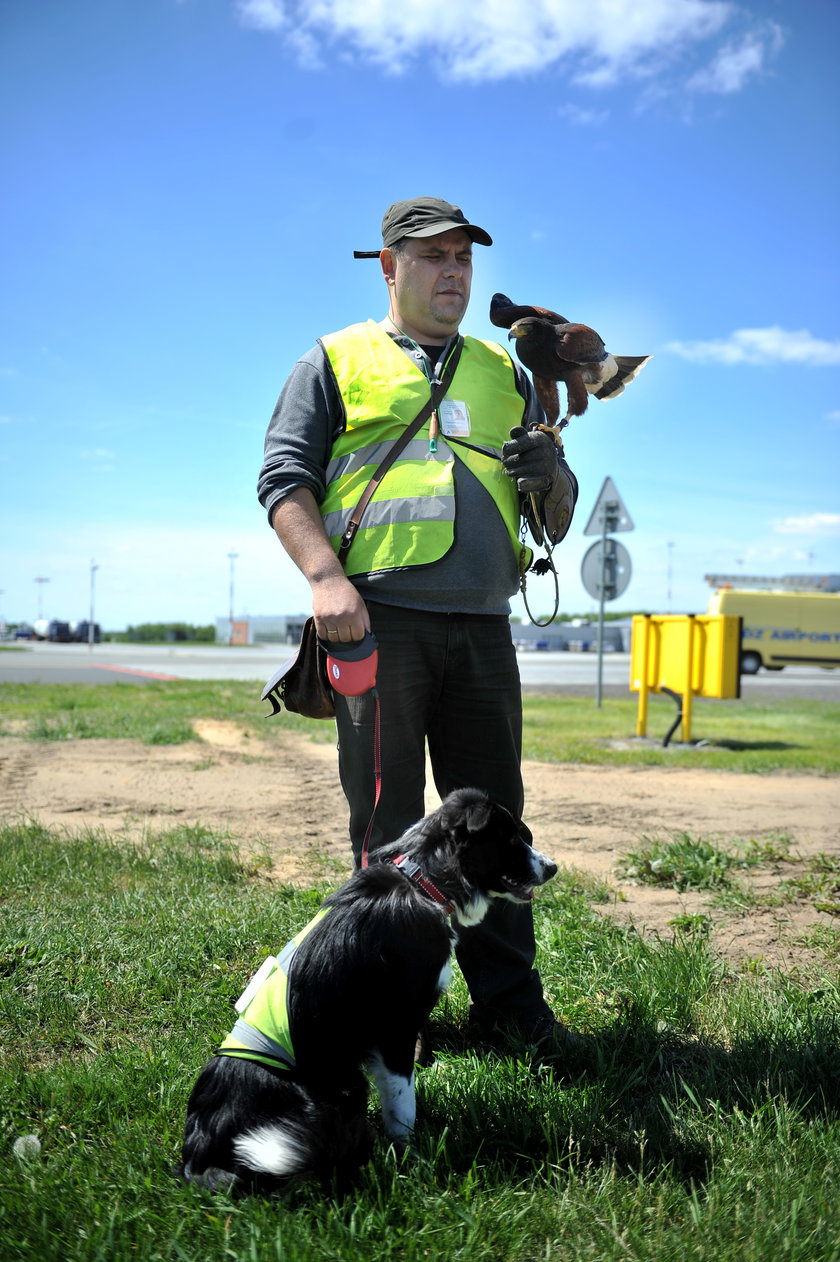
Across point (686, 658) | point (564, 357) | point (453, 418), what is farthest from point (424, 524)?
point (686, 658)

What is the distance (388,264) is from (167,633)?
80698mm

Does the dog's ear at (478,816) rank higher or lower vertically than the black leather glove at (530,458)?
lower

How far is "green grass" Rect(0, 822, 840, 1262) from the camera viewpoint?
1839 millimetres

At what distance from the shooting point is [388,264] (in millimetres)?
2904

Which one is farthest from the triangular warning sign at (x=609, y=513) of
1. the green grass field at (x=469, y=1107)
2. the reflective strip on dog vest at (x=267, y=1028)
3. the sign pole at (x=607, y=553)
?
the reflective strip on dog vest at (x=267, y=1028)

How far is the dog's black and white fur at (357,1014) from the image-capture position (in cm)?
199

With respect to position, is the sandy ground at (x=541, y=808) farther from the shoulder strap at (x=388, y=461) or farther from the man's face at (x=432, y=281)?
the man's face at (x=432, y=281)

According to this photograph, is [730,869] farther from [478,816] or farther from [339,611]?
[339,611]

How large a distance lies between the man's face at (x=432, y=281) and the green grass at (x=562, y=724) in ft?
20.4

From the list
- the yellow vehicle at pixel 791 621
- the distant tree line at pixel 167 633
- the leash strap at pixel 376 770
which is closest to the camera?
the leash strap at pixel 376 770

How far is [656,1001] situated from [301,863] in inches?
91.9

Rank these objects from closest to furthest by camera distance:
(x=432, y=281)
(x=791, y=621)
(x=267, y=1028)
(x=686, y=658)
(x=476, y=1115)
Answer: (x=267, y=1028)
(x=476, y=1115)
(x=432, y=281)
(x=686, y=658)
(x=791, y=621)

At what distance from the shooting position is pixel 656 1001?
2.92 meters

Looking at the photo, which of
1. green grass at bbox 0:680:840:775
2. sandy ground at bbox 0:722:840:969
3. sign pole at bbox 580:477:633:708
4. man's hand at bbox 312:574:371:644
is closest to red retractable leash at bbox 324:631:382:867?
man's hand at bbox 312:574:371:644
